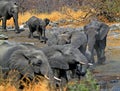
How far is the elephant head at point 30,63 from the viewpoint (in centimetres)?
923

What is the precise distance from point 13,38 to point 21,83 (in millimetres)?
9377

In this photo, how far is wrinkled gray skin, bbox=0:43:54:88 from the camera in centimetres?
923

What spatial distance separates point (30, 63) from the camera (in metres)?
9.43

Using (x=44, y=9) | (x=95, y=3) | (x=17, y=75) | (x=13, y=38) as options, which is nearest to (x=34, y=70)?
(x=17, y=75)

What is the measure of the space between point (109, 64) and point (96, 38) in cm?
102

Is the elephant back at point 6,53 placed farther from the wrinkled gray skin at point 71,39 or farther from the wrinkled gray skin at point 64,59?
the wrinkled gray skin at point 71,39

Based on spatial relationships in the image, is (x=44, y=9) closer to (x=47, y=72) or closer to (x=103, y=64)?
(x=103, y=64)

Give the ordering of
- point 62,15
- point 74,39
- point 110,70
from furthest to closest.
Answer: point 62,15
point 110,70
point 74,39

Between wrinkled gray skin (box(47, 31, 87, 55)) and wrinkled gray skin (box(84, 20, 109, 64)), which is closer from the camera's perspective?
wrinkled gray skin (box(47, 31, 87, 55))

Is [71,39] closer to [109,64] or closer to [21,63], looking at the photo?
[109,64]

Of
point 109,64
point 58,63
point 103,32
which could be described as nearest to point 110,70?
point 109,64

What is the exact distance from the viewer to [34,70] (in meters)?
9.32

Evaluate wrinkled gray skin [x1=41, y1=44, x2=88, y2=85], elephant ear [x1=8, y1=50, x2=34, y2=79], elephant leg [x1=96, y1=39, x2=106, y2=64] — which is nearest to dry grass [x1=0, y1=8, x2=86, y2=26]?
elephant leg [x1=96, y1=39, x2=106, y2=64]

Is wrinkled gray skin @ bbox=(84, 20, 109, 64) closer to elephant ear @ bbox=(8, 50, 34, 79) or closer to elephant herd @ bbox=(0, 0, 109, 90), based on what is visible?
elephant herd @ bbox=(0, 0, 109, 90)
